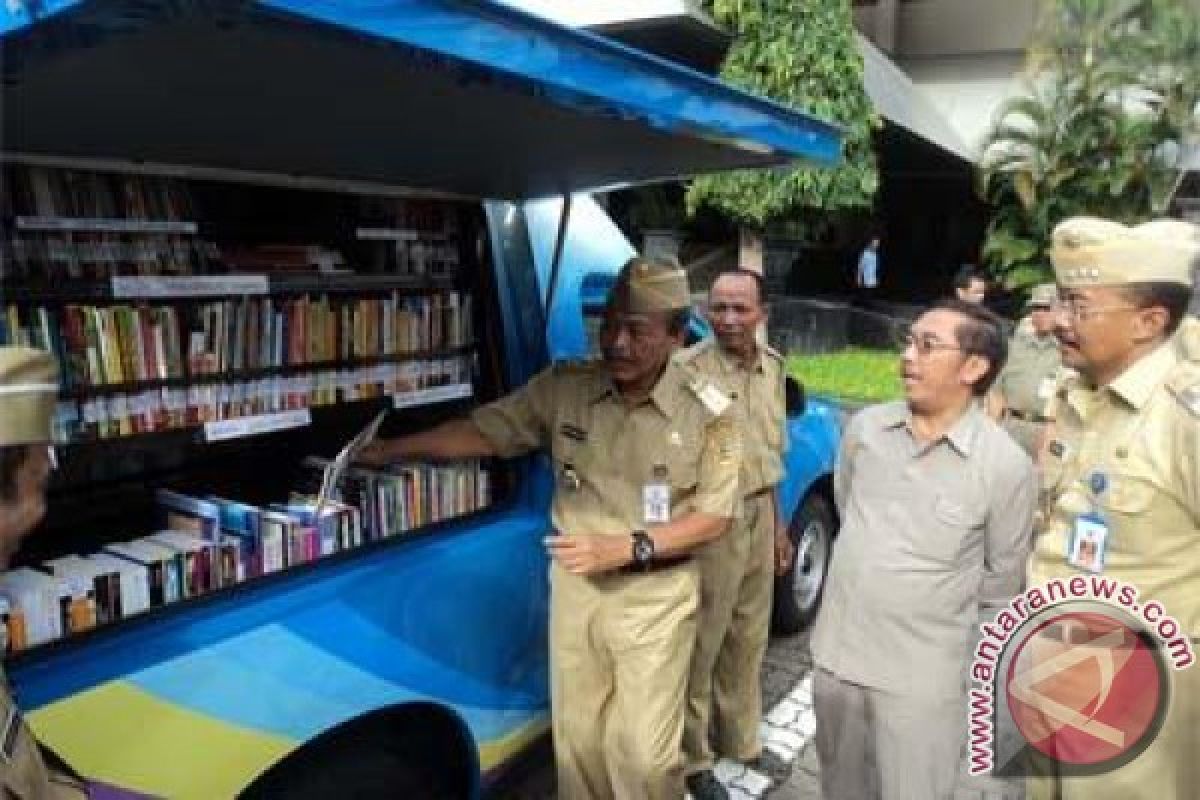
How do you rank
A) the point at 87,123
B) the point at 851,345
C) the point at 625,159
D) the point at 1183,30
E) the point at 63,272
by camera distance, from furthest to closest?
the point at 851,345, the point at 1183,30, the point at 625,159, the point at 63,272, the point at 87,123

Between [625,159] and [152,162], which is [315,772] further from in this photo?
[625,159]

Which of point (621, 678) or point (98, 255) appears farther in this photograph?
point (621, 678)

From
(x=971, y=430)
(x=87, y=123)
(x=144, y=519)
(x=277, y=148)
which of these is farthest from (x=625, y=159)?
(x=144, y=519)

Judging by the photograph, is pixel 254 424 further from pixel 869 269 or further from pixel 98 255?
pixel 869 269

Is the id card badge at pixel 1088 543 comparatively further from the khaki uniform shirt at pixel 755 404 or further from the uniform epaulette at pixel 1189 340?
the khaki uniform shirt at pixel 755 404

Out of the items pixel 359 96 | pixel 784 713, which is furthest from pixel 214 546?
pixel 784 713

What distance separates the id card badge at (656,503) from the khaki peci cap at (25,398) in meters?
1.57

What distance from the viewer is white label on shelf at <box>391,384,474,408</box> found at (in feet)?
8.60

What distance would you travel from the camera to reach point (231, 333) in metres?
2.16

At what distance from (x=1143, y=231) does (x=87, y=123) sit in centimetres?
221

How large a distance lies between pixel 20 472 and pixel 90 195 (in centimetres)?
94

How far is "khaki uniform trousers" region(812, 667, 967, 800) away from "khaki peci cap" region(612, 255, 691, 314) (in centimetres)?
105

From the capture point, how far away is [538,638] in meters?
2.77

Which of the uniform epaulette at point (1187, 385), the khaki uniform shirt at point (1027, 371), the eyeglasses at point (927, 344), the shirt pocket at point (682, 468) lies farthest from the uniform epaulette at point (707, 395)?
the khaki uniform shirt at point (1027, 371)
